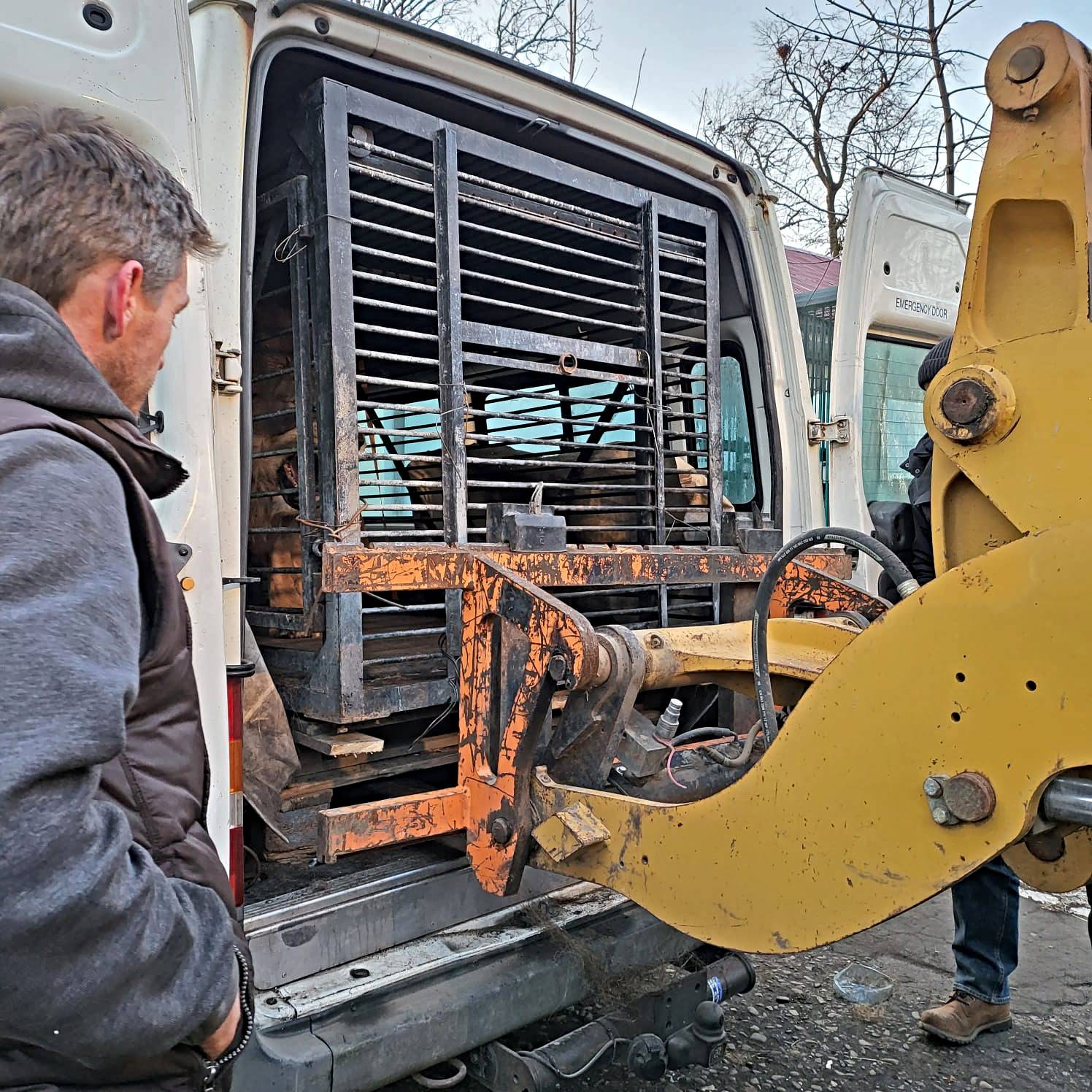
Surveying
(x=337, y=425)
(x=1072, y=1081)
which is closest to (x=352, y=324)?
(x=337, y=425)

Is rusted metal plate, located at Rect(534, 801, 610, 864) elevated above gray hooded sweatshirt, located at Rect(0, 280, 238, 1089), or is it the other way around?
gray hooded sweatshirt, located at Rect(0, 280, 238, 1089)

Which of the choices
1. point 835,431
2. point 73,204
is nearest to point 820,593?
point 835,431

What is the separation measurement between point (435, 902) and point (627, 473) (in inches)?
71.8

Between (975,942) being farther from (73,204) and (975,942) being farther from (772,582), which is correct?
(73,204)

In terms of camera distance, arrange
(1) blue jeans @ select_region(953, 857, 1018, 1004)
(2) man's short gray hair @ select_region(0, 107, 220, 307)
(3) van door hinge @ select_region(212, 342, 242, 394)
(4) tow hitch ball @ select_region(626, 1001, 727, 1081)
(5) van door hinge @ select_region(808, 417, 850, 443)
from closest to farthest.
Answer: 1. (2) man's short gray hair @ select_region(0, 107, 220, 307)
2. (3) van door hinge @ select_region(212, 342, 242, 394)
3. (4) tow hitch ball @ select_region(626, 1001, 727, 1081)
4. (1) blue jeans @ select_region(953, 857, 1018, 1004)
5. (5) van door hinge @ select_region(808, 417, 850, 443)

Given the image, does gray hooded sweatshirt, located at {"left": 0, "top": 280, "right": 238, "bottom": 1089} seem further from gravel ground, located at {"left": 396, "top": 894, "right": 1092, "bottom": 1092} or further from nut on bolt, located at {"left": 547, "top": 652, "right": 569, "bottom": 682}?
gravel ground, located at {"left": 396, "top": 894, "right": 1092, "bottom": 1092}

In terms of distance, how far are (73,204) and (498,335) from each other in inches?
71.9

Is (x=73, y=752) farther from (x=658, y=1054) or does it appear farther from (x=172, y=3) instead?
(x=658, y=1054)

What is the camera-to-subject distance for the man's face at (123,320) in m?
1.07

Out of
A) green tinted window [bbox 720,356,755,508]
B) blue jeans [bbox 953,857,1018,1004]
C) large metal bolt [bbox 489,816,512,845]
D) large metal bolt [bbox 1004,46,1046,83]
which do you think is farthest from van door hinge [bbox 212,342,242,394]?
blue jeans [bbox 953,857,1018,1004]

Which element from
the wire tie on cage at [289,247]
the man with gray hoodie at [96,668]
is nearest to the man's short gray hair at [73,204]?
the man with gray hoodie at [96,668]

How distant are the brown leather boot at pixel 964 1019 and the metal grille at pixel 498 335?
4.89 feet

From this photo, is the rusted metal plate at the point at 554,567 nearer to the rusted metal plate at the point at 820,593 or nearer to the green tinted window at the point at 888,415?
the rusted metal plate at the point at 820,593

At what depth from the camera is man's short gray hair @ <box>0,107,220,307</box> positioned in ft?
3.40
